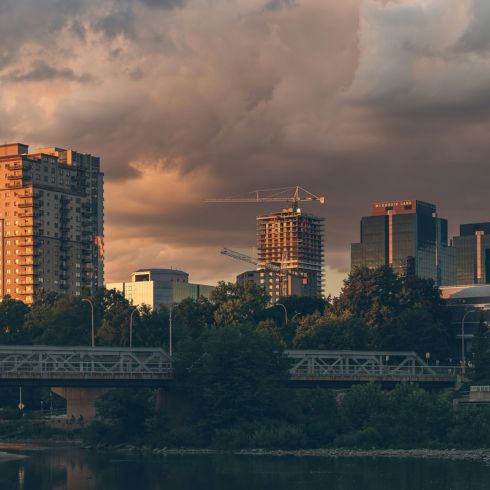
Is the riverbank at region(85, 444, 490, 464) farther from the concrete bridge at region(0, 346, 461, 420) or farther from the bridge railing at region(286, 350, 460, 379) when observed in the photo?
the bridge railing at region(286, 350, 460, 379)

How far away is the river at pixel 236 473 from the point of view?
4902 inches

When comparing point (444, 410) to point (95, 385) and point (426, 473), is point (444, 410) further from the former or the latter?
point (95, 385)

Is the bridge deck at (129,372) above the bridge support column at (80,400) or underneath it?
above

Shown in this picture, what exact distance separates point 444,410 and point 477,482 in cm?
3542

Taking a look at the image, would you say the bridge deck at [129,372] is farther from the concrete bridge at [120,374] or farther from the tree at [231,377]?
the tree at [231,377]

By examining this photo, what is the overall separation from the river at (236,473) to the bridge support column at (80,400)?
36.5m

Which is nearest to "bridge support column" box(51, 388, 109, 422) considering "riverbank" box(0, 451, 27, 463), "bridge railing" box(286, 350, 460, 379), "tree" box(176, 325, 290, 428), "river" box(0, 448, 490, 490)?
"tree" box(176, 325, 290, 428)

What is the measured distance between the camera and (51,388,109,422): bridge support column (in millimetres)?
192875

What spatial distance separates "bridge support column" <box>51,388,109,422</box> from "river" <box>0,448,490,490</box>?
3649 centimetres

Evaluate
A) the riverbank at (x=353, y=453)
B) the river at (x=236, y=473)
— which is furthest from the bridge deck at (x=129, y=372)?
the river at (x=236, y=473)

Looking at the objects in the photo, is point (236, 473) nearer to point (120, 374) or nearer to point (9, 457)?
point (120, 374)

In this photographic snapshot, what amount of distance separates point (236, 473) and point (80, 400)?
64.3m

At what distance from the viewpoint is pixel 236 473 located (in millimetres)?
134875

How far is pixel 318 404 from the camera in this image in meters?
167
